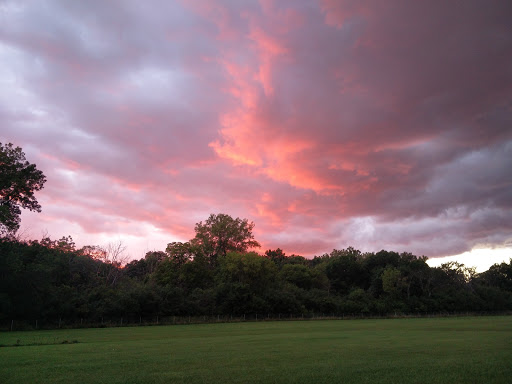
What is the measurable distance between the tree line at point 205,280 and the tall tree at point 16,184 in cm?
12

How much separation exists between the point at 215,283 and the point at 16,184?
4421 centimetres

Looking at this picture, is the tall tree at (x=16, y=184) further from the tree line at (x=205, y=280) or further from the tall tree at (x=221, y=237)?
the tall tree at (x=221, y=237)

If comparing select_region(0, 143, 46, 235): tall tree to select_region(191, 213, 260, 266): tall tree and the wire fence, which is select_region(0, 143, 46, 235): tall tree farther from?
select_region(191, 213, 260, 266): tall tree

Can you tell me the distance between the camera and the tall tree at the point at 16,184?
4512 centimetres

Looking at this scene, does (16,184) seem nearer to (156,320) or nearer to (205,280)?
(156,320)

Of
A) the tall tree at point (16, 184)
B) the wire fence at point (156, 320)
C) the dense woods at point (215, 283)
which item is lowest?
the wire fence at point (156, 320)

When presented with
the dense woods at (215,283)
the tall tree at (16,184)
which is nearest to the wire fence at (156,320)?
the dense woods at (215,283)

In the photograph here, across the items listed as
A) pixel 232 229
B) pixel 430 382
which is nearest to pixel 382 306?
pixel 232 229

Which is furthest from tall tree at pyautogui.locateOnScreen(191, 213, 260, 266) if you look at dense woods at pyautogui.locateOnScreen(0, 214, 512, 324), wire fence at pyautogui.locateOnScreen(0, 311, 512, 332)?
wire fence at pyautogui.locateOnScreen(0, 311, 512, 332)

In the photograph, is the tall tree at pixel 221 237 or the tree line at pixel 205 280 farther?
the tall tree at pixel 221 237

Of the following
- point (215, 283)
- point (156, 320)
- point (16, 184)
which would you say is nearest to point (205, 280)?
point (215, 283)

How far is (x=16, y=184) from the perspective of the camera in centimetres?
4609

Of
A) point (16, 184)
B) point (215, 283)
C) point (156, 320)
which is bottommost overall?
point (156, 320)

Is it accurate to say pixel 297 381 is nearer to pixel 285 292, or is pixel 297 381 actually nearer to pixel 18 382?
pixel 18 382
